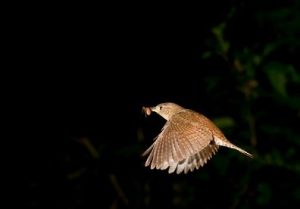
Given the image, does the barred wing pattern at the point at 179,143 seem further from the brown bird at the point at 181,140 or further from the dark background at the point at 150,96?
the dark background at the point at 150,96

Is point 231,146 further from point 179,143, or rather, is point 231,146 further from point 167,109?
point 167,109

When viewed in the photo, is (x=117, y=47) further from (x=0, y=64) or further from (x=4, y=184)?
(x=4, y=184)

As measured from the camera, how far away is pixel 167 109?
1.75 metres

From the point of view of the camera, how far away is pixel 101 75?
10.3 ft

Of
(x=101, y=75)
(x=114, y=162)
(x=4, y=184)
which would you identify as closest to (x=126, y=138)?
(x=114, y=162)

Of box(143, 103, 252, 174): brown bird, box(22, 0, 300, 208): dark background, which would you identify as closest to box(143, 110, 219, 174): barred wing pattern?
box(143, 103, 252, 174): brown bird

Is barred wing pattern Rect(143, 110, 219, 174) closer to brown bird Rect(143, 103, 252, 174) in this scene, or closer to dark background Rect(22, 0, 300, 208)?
brown bird Rect(143, 103, 252, 174)

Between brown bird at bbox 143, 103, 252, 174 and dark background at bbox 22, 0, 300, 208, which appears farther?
dark background at bbox 22, 0, 300, 208

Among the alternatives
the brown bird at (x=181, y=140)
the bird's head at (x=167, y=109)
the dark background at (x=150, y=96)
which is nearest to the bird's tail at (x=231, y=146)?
the brown bird at (x=181, y=140)

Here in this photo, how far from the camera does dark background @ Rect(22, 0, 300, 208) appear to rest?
265cm

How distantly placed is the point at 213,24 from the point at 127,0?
0.58 meters

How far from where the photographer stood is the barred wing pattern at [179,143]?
1.41 meters

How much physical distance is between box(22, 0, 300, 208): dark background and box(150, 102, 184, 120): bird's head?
844 millimetres

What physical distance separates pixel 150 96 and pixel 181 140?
1546mm
